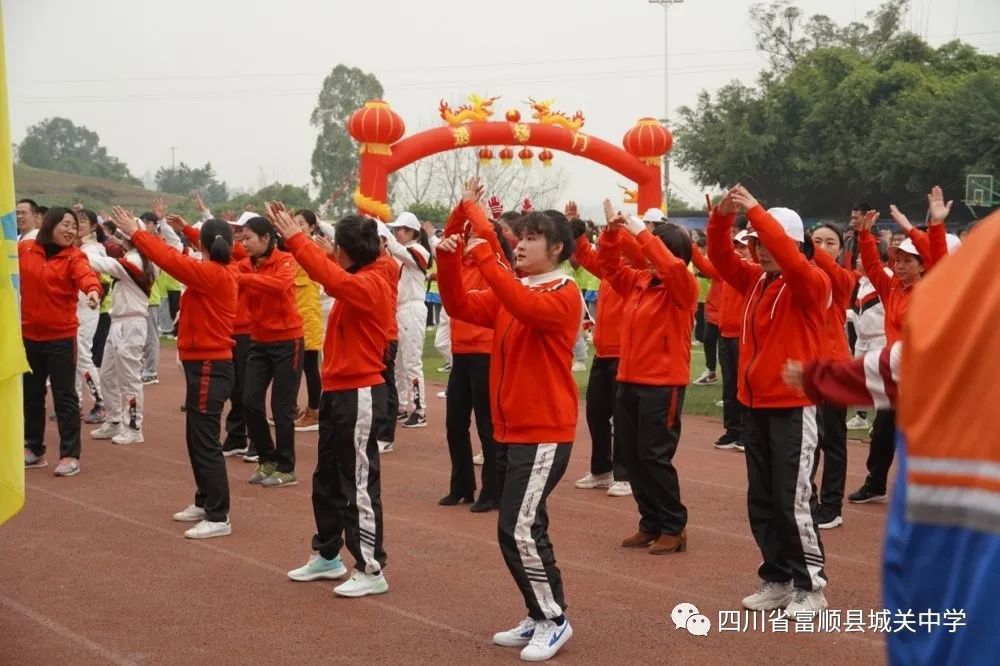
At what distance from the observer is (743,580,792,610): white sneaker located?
6254 millimetres

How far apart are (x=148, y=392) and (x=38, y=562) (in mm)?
8649

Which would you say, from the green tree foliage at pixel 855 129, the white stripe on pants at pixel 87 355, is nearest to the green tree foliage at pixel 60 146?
the green tree foliage at pixel 855 129

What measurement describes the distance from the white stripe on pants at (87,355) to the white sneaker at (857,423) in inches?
323

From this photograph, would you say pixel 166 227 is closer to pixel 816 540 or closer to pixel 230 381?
pixel 230 381

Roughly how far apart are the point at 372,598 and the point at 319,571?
492 mm

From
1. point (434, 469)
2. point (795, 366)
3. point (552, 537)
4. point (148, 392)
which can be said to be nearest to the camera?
point (795, 366)

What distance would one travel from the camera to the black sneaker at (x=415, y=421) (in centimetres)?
1297

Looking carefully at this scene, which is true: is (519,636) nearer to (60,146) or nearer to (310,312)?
(310,312)

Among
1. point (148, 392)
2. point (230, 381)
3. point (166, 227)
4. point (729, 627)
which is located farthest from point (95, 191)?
point (729, 627)

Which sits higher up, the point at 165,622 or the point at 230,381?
the point at 230,381

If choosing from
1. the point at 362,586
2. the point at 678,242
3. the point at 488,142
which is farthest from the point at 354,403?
the point at 488,142

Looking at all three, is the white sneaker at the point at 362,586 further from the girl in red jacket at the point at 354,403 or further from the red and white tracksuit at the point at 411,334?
the red and white tracksuit at the point at 411,334

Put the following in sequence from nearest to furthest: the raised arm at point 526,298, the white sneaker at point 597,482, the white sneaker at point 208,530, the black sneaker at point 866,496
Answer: the raised arm at point 526,298, the white sneaker at point 208,530, the black sneaker at point 866,496, the white sneaker at point 597,482

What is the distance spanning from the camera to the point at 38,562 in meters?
7.31
